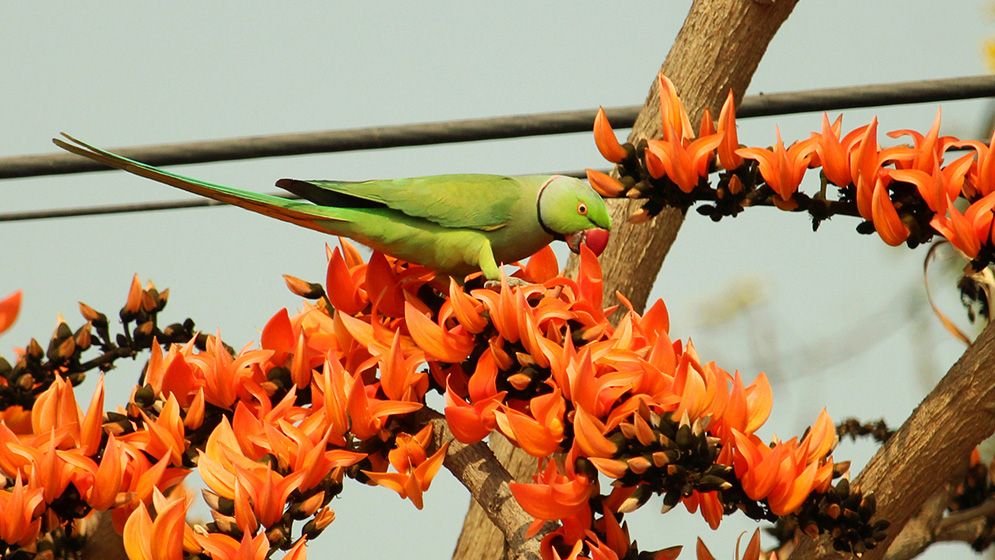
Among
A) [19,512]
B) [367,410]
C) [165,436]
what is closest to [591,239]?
[367,410]

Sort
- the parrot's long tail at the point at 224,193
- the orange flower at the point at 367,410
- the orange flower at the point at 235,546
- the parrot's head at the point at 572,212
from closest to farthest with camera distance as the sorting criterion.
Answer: the orange flower at the point at 235,546 → the orange flower at the point at 367,410 → the parrot's long tail at the point at 224,193 → the parrot's head at the point at 572,212

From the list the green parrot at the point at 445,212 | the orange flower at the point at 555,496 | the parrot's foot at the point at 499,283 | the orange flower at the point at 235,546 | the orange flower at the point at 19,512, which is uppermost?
the green parrot at the point at 445,212

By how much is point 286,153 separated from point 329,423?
788 millimetres

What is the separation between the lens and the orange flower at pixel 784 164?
1110 mm

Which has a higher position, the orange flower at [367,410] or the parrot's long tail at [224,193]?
the parrot's long tail at [224,193]

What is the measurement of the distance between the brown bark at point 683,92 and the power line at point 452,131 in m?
0.14

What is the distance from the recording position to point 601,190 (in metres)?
1.20

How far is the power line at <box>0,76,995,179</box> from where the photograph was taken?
5.52 feet

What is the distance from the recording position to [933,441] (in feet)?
3.68

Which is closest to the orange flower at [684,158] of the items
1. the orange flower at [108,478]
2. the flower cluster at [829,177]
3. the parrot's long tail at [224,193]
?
the flower cluster at [829,177]

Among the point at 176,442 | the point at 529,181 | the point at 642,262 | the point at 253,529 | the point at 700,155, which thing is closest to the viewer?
the point at 253,529

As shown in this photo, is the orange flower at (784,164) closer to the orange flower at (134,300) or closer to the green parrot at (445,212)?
the green parrot at (445,212)

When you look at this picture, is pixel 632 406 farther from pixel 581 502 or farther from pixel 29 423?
pixel 29 423

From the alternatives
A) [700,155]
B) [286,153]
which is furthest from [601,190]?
[286,153]
